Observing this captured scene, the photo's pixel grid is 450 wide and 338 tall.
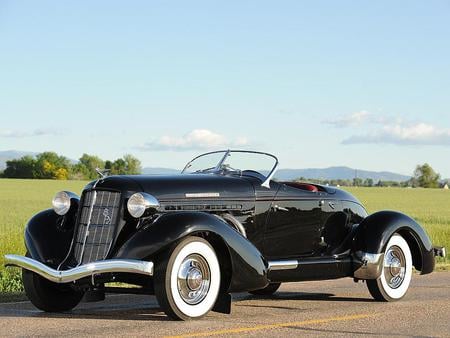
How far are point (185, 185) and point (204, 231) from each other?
700mm

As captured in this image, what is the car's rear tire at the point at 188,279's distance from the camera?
8680mm

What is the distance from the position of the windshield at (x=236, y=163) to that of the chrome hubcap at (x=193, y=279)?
1640mm

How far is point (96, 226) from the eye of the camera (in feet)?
30.3

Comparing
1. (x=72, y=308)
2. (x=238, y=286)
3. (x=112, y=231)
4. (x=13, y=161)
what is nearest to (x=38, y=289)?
(x=72, y=308)

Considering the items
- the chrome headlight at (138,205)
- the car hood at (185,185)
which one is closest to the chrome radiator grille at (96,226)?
the car hood at (185,185)

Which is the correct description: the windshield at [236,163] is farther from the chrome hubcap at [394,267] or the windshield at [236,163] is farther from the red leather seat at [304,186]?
the chrome hubcap at [394,267]

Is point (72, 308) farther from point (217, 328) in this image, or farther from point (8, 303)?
point (217, 328)

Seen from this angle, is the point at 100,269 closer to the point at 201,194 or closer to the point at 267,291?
the point at 201,194

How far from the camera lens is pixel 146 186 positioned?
9.25 meters

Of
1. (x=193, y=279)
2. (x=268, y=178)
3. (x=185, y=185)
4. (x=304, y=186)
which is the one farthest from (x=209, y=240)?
(x=304, y=186)

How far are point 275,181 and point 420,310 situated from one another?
1998 mm

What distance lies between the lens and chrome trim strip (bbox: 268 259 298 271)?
9.89 meters

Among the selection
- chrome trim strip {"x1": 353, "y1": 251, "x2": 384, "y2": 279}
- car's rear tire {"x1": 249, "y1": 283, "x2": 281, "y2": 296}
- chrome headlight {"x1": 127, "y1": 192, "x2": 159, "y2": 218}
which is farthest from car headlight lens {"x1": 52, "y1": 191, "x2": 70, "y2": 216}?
chrome trim strip {"x1": 353, "y1": 251, "x2": 384, "y2": 279}

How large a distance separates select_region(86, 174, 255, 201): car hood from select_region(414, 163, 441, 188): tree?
511 ft
